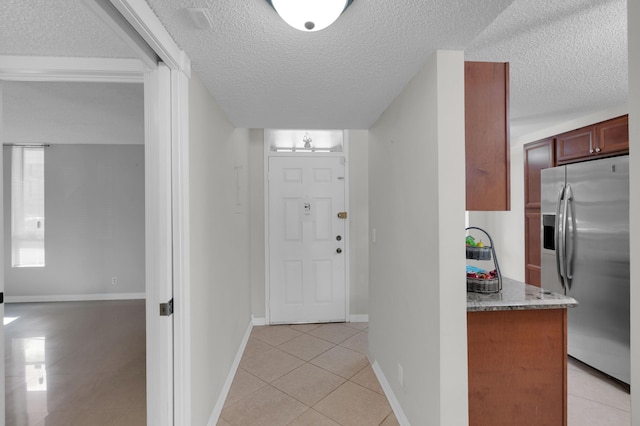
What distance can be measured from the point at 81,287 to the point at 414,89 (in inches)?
218

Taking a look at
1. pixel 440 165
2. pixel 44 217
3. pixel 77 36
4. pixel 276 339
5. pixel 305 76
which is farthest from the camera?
pixel 44 217

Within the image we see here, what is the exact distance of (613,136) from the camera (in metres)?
2.57

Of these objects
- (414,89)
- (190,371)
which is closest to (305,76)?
(414,89)

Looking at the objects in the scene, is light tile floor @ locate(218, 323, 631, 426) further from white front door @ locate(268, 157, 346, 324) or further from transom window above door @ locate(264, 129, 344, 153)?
transom window above door @ locate(264, 129, 344, 153)

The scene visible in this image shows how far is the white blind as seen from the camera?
14.9ft

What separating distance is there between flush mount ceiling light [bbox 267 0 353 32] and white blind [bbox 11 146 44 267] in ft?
17.6

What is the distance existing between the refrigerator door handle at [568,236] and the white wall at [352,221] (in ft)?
6.37

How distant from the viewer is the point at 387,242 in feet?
7.41

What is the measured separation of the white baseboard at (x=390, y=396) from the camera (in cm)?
193

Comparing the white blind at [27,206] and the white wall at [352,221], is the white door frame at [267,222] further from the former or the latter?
the white blind at [27,206]

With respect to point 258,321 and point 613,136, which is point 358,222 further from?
point 613,136

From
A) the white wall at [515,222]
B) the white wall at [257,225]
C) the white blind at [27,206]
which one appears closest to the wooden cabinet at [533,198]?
the white wall at [515,222]

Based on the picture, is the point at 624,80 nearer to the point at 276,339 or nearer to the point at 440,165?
the point at 440,165

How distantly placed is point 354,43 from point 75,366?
347 centimetres
